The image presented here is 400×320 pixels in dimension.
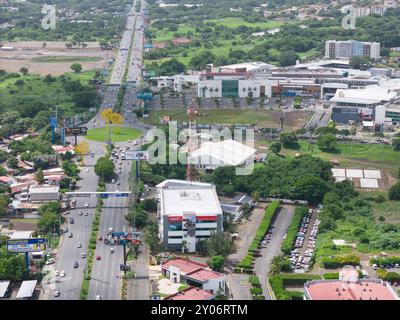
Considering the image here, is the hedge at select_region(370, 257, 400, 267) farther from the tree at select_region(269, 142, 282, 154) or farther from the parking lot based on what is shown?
the tree at select_region(269, 142, 282, 154)

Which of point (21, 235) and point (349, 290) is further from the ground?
point (349, 290)

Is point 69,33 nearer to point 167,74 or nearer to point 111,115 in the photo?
point 167,74

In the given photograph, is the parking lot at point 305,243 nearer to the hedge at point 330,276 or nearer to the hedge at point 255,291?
the hedge at point 330,276

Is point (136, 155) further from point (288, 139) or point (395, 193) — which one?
point (395, 193)

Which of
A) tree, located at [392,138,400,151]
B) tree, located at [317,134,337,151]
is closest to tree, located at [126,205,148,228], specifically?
tree, located at [317,134,337,151]

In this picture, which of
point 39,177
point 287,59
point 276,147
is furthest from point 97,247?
point 287,59
